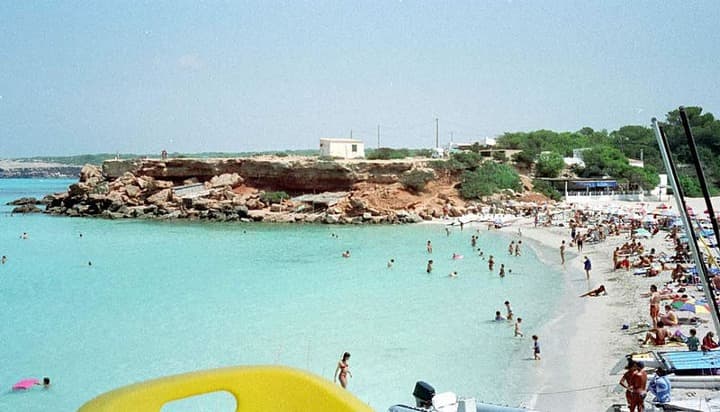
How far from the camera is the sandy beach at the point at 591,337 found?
1051 centimetres

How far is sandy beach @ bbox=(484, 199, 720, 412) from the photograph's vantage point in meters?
10.5

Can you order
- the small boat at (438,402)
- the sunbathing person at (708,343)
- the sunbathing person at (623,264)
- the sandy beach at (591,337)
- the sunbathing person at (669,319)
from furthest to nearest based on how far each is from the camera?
the sunbathing person at (623,264) → the sunbathing person at (669,319) → the sunbathing person at (708,343) → the sandy beach at (591,337) → the small boat at (438,402)

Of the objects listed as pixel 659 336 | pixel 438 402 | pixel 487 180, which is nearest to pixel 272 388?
pixel 438 402

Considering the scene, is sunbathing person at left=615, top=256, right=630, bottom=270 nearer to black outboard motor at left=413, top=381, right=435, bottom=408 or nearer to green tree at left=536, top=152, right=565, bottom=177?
black outboard motor at left=413, top=381, right=435, bottom=408

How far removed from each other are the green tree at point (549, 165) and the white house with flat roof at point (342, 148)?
15.4m

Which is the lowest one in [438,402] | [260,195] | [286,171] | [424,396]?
[260,195]

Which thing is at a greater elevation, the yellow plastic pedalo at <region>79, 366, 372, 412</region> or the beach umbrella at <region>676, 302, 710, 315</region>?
the yellow plastic pedalo at <region>79, 366, 372, 412</region>

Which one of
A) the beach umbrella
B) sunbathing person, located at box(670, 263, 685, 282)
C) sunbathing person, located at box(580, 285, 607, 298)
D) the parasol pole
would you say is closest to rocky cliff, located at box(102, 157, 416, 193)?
sunbathing person, located at box(580, 285, 607, 298)

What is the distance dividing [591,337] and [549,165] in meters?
38.4

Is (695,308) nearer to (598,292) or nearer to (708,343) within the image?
(708,343)

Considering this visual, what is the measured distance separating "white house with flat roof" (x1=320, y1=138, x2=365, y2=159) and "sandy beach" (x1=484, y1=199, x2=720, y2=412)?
106 ft

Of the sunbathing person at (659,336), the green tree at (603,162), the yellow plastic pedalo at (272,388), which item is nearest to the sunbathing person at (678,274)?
the sunbathing person at (659,336)

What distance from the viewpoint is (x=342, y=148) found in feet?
185

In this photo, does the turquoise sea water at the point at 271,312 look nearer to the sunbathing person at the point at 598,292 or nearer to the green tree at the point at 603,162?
the sunbathing person at the point at 598,292
